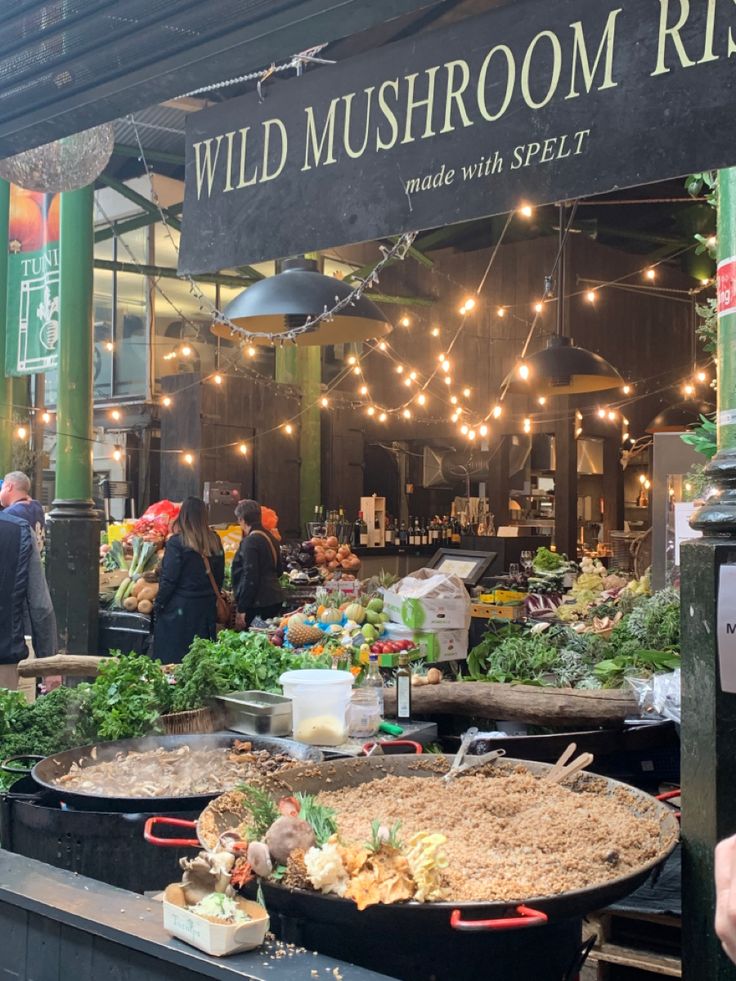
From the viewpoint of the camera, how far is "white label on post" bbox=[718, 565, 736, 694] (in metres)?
Answer: 2.27

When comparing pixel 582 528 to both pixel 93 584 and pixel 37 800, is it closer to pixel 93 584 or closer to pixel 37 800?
pixel 93 584

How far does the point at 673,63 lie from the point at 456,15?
5068 millimetres

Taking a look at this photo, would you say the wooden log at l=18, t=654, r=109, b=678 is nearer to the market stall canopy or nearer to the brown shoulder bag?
the market stall canopy

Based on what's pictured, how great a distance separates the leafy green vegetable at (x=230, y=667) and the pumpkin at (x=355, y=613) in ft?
5.85

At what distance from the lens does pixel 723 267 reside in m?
2.50

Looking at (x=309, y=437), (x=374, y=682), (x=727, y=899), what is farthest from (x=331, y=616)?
(x=309, y=437)

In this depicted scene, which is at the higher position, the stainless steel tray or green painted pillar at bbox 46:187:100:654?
green painted pillar at bbox 46:187:100:654

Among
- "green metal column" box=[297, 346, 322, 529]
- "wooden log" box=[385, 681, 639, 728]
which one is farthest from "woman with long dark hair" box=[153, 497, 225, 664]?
"green metal column" box=[297, 346, 322, 529]

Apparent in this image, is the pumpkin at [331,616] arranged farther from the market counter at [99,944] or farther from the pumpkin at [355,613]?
the market counter at [99,944]

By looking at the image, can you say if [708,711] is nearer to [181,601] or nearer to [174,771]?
[174,771]

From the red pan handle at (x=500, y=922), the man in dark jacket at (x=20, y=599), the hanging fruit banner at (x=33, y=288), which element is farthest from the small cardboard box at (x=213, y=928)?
the hanging fruit banner at (x=33, y=288)

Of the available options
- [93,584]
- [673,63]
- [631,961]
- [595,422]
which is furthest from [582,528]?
[673,63]

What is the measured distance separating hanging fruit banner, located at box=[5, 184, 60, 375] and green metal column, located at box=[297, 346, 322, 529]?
7583 mm

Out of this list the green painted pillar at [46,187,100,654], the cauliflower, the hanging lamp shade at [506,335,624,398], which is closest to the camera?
the cauliflower
